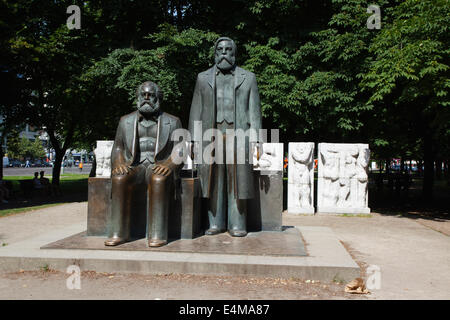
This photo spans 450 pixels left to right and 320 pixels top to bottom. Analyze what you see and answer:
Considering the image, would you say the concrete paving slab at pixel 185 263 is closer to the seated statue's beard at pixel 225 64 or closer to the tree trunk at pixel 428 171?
the seated statue's beard at pixel 225 64

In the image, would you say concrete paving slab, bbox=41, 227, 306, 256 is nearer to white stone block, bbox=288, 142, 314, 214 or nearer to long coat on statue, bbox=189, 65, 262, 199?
long coat on statue, bbox=189, 65, 262, 199

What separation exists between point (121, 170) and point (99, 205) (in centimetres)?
84

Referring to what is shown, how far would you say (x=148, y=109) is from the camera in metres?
6.39

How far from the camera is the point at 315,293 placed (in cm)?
463

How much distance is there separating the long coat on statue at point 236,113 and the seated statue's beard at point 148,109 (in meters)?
0.75

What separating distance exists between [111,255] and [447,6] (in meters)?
10.3

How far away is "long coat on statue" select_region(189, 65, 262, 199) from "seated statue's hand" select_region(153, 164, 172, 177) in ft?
2.57

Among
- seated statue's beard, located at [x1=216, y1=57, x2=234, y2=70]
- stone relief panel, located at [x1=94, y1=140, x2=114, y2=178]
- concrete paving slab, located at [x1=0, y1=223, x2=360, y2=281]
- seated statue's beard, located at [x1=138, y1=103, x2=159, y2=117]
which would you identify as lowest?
concrete paving slab, located at [x1=0, y1=223, x2=360, y2=281]

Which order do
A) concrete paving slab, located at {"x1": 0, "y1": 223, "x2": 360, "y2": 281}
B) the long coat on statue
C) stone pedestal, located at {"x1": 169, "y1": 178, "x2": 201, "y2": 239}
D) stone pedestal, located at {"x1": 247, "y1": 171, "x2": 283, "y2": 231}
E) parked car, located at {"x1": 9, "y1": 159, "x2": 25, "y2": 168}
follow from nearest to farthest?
concrete paving slab, located at {"x1": 0, "y1": 223, "x2": 360, "y2": 281} < stone pedestal, located at {"x1": 169, "y1": 178, "x2": 201, "y2": 239} < the long coat on statue < stone pedestal, located at {"x1": 247, "y1": 171, "x2": 283, "y2": 231} < parked car, located at {"x1": 9, "y1": 159, "x2": 25, "y2": 168}

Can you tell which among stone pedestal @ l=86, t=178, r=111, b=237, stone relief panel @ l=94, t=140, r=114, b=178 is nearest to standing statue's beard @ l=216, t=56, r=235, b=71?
stone pedestal @ l=86, t=178, r=111, b=237

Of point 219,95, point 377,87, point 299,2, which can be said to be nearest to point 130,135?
point 219,95

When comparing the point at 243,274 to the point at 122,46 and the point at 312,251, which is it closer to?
the point at 312,251

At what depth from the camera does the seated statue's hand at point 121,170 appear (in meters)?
6.09

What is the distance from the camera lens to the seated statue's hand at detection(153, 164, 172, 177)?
19.8 feet
